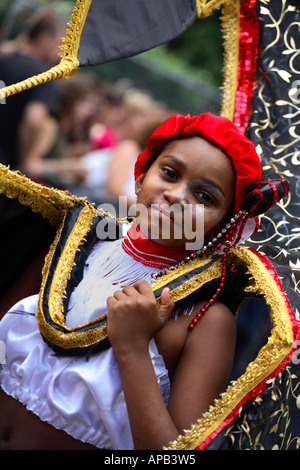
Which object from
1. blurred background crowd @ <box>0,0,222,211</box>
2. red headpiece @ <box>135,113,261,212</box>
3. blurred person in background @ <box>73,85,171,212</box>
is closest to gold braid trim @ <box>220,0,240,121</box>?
blurred background crowd @ <box>0,0,222,211</box>

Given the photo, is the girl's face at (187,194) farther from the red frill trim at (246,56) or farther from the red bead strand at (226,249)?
the red frill trim at (246,56)

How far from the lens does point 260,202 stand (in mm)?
1429

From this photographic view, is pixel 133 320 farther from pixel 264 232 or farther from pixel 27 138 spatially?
pixel 27 138

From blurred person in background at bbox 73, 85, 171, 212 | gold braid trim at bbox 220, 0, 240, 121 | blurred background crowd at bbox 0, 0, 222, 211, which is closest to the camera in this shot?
gold braid trim at bbox 220, 0, 240, 121

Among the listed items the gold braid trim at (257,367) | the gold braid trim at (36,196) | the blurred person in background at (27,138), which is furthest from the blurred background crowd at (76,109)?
the gold braid trim at (257,367)

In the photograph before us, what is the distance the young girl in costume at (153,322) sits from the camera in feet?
4.03

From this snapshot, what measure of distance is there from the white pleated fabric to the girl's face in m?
0.15

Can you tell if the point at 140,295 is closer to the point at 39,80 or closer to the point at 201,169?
the point at 201,169

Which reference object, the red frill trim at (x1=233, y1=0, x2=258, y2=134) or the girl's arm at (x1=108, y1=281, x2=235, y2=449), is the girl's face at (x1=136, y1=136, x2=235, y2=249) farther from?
the red frill trim at (x1=233, y1=0, x2=258, y2=134)

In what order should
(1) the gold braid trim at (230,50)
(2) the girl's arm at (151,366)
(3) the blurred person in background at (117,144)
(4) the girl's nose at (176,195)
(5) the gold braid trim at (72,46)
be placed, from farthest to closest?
1. (3) the blurred person in background at (117,144)
2. (1) the gold braid trim at (230,50)
3. (5) the gold braid trim at (72,46)
4. (4) the girl's nose at (176,195)
5. (2) the girl's arm at (151,366)

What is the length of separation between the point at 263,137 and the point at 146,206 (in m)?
0.71

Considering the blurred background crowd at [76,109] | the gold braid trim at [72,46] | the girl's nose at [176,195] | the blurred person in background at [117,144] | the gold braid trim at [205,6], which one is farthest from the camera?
the blurred person in background at [117,144]

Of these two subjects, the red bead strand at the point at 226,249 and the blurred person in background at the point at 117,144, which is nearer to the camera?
the red bead strand at the point at 226,249

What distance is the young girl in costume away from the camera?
123cm
